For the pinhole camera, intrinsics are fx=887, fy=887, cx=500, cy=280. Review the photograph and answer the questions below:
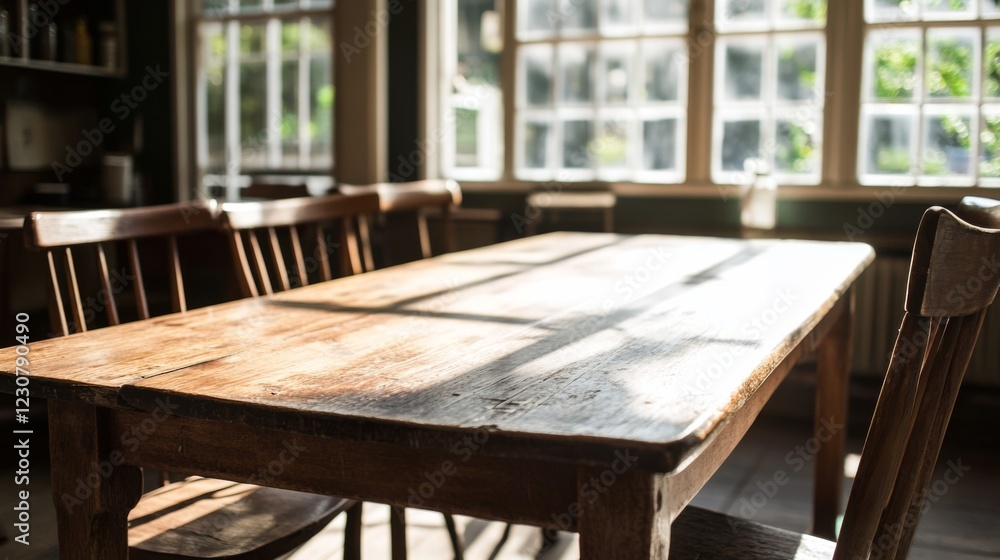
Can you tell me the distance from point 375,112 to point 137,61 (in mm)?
1783

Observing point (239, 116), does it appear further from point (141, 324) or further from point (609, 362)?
point (609, 362)

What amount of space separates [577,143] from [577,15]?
0.64 meters

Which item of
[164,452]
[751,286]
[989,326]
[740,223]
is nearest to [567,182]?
[740,223]

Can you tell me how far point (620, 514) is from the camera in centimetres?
87

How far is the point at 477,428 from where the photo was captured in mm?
875

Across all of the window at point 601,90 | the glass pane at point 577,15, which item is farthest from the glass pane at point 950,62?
the glass pane at point 577,15

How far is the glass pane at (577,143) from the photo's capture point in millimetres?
4484

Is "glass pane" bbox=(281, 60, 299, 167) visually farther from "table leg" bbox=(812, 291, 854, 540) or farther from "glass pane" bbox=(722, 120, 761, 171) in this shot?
"table leg" bbox=(812, 291, 854, 540)

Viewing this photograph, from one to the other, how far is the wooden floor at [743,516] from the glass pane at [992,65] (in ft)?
5.04

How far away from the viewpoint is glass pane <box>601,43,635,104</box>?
14.4 ft

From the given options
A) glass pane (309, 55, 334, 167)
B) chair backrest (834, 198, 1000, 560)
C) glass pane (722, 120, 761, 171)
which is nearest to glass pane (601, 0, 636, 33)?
glass pane (722, 120, 761, 171)

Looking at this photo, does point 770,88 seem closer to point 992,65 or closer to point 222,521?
point 992,65

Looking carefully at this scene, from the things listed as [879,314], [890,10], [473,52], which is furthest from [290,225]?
[890,10]

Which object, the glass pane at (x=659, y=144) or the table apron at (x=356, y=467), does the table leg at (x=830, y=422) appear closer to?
the table apron at (x=356, y=467)
